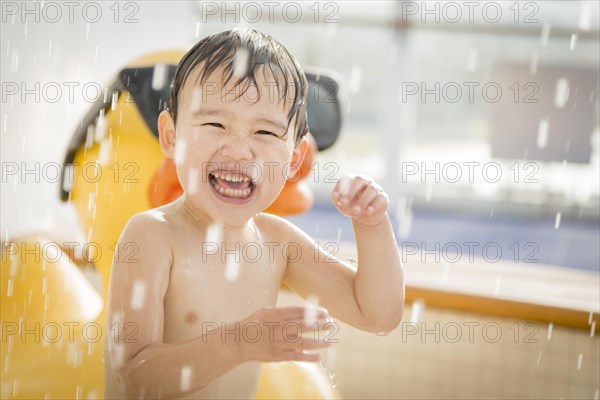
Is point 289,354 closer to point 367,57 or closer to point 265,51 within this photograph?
point 265,51

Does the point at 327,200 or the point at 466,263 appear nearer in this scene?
the point at 466,263

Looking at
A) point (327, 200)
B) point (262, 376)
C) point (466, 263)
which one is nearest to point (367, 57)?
point (327, 200)

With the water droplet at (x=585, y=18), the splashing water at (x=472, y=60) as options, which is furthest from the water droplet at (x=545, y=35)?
the splashing water at (x=472, y=60)

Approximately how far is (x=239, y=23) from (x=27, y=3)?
9.56 ft

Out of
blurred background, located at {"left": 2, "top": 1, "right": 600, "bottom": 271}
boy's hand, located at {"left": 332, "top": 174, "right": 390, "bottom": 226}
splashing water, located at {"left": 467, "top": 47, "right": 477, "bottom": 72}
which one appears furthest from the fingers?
splashing water, located at {"left": 467, "top": 47, "right": 477, "bottom": 72}

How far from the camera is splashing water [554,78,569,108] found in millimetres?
5238

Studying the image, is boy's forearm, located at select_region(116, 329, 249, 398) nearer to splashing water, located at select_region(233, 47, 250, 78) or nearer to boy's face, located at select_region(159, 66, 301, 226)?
boy's face, located at select_region(159, 66, 301, 226)

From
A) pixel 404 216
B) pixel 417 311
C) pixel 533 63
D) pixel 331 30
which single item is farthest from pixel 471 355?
pixel 331 30

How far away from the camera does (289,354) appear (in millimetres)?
636

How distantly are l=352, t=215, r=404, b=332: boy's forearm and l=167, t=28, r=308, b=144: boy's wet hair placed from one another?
0.17 metres

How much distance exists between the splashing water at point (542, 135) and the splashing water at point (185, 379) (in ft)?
16.2

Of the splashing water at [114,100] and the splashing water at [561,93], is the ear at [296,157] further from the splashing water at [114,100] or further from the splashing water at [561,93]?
A: the splashing water at [561,93]

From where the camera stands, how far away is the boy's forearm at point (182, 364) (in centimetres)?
68

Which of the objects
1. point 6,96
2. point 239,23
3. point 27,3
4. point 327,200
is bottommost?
point 327,200
